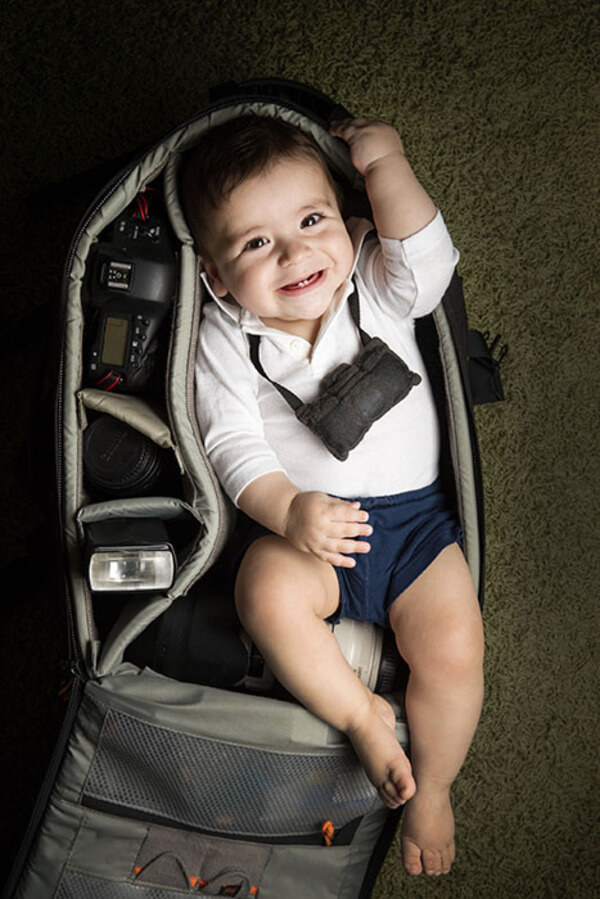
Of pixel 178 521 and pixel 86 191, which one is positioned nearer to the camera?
pixel 178 521

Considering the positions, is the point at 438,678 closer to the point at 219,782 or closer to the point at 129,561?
the point at 219,782

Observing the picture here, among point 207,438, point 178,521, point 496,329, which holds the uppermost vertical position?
point 496,329

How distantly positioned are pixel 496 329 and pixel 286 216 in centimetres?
59

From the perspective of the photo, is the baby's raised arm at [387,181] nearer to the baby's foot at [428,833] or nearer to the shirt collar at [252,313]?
the shirt collar at [252,313]

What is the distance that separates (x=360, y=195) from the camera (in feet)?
4.10

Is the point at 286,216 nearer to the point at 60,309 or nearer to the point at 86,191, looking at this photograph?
the point at 60,309

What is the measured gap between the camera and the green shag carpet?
1.49 metres

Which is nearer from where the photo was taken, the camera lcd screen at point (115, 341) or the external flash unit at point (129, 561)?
the external flash unit at point (129, 561)

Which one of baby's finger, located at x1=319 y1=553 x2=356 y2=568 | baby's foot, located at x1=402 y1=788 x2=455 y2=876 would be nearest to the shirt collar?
baby's finger, located at x1=319 y1=553 x2=356 y2=568

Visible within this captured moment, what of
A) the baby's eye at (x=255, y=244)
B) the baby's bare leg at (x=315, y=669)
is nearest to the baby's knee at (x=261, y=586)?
the baby's bare leg at (x=315, y=669)

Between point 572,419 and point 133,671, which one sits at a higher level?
point 572,419

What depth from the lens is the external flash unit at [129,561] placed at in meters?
1.02

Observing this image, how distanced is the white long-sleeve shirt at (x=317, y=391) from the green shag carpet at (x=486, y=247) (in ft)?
1.20

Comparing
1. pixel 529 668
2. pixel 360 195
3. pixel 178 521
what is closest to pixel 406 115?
pixel 360 195
